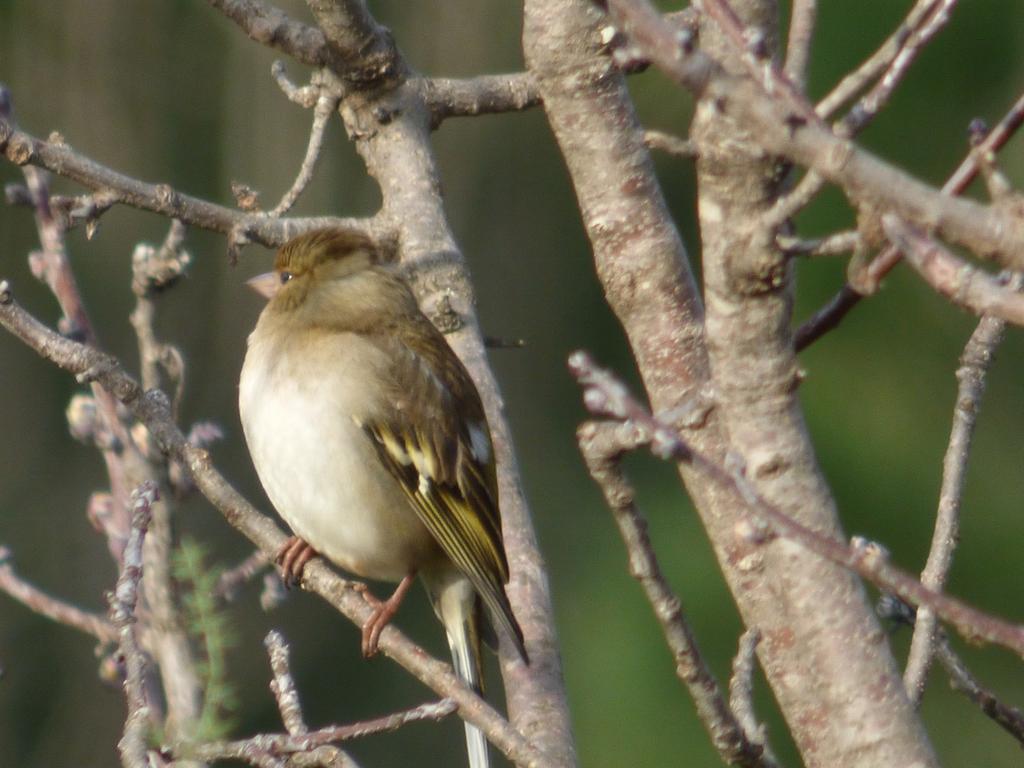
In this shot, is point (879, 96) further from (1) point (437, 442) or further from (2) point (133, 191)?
(1) point (437, 442)

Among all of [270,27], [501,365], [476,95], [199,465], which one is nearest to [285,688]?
[199,465]

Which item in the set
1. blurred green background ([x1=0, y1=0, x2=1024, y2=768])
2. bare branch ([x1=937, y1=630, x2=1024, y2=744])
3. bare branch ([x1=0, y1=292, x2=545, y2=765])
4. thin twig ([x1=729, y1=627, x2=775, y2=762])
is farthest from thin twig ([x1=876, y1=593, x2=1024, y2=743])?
blurred green background ([x1=0, y1=0, x2=1024, y2=768])

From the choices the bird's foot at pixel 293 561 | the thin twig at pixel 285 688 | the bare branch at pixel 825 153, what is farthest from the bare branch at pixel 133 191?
the bare branch at pixel 825 153

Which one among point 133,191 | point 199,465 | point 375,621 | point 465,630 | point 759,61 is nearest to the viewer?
point 759,61

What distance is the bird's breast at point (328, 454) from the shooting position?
10.0ft

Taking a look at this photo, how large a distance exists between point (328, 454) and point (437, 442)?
0.22m

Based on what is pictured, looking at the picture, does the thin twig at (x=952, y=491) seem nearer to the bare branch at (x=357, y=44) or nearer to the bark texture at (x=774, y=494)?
A: the bark texture at (x=774, y=494)

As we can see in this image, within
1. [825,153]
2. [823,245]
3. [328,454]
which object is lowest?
[825,153]

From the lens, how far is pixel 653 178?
104 inches

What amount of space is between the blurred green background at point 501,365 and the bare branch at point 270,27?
3.01 meters

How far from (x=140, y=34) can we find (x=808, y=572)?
7545 millimetres

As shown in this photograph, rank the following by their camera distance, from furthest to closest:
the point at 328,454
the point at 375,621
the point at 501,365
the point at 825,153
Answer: the point at 501,365, the point at 328,454, the point at 375,621, the point at 825,153

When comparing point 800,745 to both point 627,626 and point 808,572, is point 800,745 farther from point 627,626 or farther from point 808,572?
point 627,626

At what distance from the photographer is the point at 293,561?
2928 millimetres
